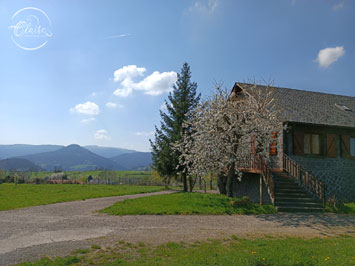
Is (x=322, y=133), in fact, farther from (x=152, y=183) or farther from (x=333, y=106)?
(x=152, y=183)

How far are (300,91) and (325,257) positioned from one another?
1969 centimetres

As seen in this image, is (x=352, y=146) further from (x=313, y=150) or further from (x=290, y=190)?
(x=290, y=190)

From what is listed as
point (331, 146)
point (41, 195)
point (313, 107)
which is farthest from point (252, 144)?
point (41, 195)

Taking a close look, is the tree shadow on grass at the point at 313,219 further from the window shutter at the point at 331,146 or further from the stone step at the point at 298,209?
the window shutter at the point at 331,146

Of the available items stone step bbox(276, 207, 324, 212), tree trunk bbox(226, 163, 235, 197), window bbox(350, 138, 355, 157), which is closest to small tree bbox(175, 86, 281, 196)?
tree trunk bbox(226, 163, 235, 197)

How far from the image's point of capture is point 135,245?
7258mm

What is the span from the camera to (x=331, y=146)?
18656 millimetres

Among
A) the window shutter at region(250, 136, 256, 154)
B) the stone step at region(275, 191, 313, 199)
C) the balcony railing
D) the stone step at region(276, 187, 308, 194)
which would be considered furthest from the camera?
the window shutter at region(250, 136, 256, 154)

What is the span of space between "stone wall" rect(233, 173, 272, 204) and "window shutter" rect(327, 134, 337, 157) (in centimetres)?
495

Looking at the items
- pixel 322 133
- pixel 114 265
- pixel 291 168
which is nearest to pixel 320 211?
pixel 291 168

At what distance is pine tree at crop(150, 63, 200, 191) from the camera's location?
25.6 metres

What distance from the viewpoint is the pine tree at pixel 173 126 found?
83.9ft

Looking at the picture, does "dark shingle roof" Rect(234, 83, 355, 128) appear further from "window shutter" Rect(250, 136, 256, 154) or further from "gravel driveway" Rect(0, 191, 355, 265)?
"gravel driveway" Rect(0, 191, 355, 265)

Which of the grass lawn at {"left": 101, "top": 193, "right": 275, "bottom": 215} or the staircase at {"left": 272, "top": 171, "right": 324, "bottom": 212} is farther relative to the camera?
the staircase at {"left": 272, "top": 171, "right": 324, "bottom": 212}
